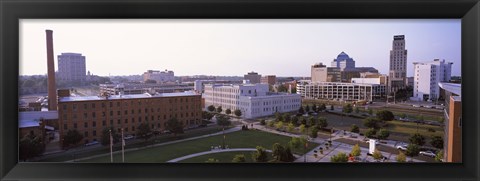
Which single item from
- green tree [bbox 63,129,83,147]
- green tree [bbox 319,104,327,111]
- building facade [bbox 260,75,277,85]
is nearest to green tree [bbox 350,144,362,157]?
green tree [bbox 319,104,327,111]

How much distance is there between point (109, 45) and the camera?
1.96 metres

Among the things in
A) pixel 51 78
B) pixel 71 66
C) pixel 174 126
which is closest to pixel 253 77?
pixel 174 126

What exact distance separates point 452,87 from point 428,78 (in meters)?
0.31

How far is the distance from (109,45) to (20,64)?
0.50 m

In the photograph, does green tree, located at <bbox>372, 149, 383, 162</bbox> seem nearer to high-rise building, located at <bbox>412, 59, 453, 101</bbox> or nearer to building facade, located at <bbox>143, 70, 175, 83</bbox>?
high-rise building, located at <bbox>412, 59, 453, 101</bbox>

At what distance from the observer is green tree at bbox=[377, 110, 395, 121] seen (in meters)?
2.36

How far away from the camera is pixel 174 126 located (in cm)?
242

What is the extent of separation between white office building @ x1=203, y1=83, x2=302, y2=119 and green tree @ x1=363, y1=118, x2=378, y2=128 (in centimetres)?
56

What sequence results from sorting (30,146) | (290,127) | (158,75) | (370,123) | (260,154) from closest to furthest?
(30,146) < (260,154) < (158,75) < (290,127) < (370,123)

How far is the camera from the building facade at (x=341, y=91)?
2.27 meters

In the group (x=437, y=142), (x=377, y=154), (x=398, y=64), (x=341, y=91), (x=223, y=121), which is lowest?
(x=377, y=154)

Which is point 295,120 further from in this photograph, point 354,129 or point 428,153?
point 428,153

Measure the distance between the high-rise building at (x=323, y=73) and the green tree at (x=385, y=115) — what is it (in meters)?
0.51

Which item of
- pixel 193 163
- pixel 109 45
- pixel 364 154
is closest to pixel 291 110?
pixel 364 154
